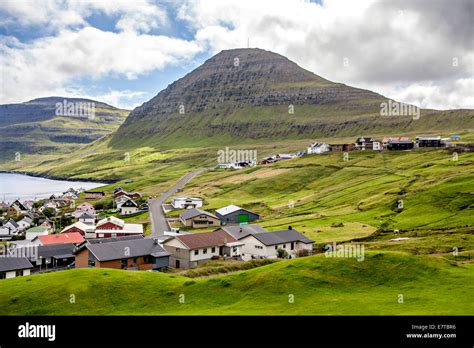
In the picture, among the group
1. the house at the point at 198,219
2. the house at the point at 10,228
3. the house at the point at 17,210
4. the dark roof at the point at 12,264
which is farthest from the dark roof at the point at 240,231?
the house at the point at 17,210

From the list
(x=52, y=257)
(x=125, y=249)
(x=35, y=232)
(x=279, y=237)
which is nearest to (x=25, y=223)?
(x=35, y=232)

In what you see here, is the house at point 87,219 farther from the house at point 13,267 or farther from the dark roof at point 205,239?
the house at point 13,267

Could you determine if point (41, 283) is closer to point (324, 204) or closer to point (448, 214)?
point (448, 214)

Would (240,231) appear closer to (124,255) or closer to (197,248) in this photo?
(197,248)

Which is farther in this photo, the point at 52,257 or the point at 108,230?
the point at 108,230

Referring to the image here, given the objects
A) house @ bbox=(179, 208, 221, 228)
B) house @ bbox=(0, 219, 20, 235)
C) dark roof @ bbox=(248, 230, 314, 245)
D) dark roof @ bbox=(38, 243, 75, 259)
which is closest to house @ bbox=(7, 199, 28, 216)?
house @ bbox=(0, 219, 20, 235)

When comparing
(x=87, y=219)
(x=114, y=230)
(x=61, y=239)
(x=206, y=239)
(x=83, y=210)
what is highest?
(x=206, y=239)
